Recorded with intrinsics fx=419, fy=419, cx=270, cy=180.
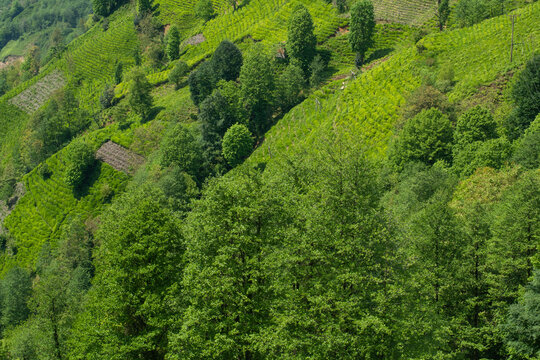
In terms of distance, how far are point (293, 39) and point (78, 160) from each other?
60.8 metres

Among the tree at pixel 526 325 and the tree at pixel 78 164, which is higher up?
the tree at pixel 526 325

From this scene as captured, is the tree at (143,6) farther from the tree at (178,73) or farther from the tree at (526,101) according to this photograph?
the tree at (526,101)

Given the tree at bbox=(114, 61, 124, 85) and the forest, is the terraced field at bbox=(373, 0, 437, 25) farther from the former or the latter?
the tree at bbox=(114, 61, 124, 85)

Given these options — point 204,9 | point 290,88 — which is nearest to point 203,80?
point 290,88

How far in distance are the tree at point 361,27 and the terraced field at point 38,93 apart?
109 m

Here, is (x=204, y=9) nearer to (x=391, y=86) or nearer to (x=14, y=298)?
(x=391, y=86)

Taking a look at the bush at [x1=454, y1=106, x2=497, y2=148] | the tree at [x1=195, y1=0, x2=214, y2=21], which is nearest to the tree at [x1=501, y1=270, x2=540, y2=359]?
the bush at [x1=454, y1=106, x2=497, y2=148]

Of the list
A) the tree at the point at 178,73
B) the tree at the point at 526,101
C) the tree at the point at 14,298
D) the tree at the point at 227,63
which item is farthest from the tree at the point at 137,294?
the tree at the point at 178,73

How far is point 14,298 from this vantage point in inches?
3022

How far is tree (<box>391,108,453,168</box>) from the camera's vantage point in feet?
185

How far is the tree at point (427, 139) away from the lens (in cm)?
5647

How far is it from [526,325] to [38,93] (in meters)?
173

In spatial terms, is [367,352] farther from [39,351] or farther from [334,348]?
[39,351]

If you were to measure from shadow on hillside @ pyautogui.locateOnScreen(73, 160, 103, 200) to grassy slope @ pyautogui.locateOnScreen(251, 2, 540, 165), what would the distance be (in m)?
45.6
